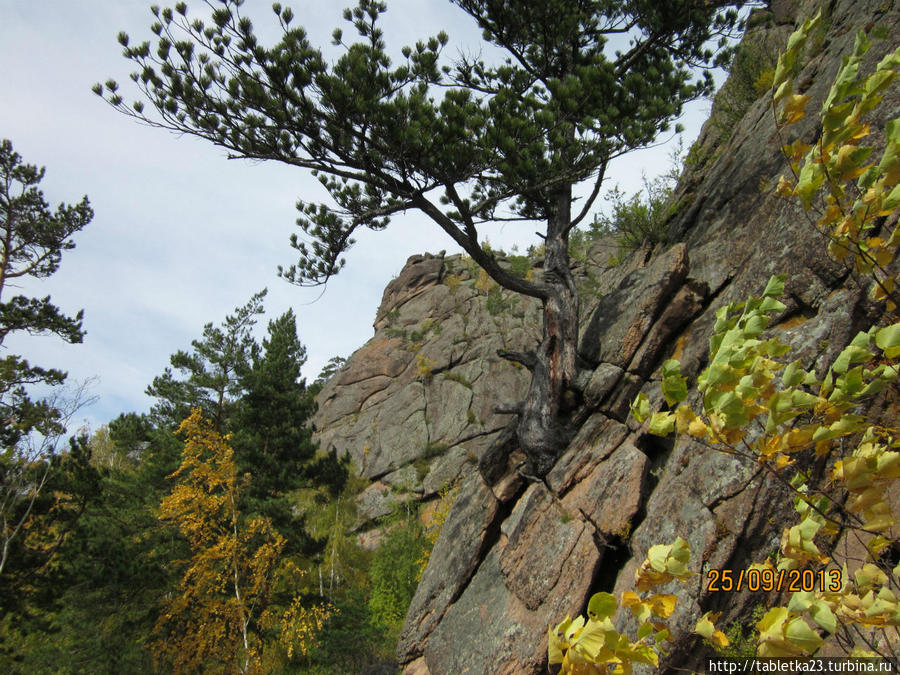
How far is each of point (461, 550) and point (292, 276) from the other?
5494 mm

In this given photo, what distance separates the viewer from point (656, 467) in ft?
18.1

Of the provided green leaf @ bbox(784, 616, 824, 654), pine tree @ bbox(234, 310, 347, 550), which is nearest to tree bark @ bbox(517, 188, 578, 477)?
green leaf @ bbox(784, 616, 824, 654)

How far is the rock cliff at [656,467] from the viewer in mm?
4320

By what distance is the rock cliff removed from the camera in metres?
4.32

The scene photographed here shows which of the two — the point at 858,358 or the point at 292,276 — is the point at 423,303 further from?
the point at 858,358

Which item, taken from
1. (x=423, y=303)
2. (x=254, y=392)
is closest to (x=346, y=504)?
(x=254, y=392)

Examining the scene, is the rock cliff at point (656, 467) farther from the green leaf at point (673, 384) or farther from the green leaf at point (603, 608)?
the green leaf at point (603, 608)

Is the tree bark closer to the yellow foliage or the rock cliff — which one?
the rock cliff

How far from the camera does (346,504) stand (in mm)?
24891

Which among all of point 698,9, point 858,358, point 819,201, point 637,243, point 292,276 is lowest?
point 858,358

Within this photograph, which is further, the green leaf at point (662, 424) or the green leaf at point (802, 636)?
the green leaf at point (662, 424)

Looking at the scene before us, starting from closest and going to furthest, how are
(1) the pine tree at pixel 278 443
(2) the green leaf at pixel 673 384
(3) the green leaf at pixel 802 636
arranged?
(3) the green leaf at pixel 802 636 → (2) the green leaf at pixel 673 384 → (1) the pine tree at pixel 278 443

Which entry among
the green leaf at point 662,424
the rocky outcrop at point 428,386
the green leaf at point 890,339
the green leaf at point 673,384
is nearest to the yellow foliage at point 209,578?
the green leaf at point 662,424

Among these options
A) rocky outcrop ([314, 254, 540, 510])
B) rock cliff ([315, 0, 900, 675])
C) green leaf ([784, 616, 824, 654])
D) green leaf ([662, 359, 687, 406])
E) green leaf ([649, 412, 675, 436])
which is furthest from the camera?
rocky outcrop ([314, 254, 540, 510])
